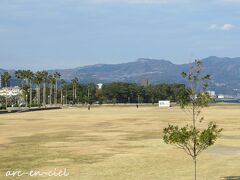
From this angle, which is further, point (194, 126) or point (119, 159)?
point (119, 159)

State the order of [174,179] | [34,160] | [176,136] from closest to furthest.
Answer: [176,136] < [174,179] < [34,160]

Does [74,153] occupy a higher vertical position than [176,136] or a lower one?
lower

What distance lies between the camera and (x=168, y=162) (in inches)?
1204

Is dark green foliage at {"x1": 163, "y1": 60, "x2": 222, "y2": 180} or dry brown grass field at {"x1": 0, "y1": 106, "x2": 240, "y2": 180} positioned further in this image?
dry brown grass field at {"x1": 0, "y1": 106, "x2": 240, "y2": 180}

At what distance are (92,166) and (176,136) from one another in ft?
35.9

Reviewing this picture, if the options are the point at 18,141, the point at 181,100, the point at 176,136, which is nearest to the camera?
the point at 176,136

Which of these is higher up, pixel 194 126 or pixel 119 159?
pixel 194 126

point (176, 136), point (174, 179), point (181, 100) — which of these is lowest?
point (174, 179)

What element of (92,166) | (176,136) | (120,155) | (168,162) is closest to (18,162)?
(92,166)

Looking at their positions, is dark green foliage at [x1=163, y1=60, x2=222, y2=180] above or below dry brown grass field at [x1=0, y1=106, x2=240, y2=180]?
above

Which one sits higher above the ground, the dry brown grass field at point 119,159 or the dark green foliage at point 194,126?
the dark green foliage at point 194,126

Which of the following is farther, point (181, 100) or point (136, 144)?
point (136, 144)

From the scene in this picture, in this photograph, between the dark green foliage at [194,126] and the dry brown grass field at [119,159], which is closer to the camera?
the dark green foliage at [194,126]

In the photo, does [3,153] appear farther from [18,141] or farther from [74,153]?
[18,141]
